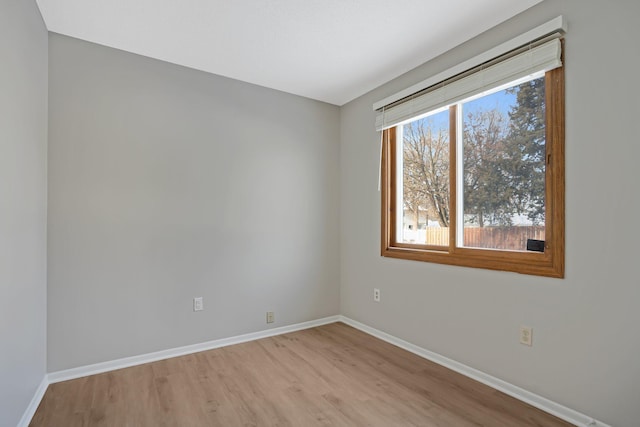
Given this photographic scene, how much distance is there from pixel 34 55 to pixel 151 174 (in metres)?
1.00

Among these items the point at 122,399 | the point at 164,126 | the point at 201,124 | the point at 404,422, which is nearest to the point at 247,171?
the point at 201,124

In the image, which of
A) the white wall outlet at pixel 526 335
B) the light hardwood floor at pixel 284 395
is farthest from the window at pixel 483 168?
the light hardwood floor at pixel 284 395

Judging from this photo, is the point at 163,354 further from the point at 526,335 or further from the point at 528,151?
the point at 528,151

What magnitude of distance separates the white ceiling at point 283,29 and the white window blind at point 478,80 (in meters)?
0.28

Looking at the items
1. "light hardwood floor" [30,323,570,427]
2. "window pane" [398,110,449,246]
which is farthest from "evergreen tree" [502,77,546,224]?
"light hardwood floor" [30,323,570,427]

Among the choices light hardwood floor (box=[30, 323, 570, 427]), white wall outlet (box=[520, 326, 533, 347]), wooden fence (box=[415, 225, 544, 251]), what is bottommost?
light hardwood floor (box=[30, 323, 570, 427])

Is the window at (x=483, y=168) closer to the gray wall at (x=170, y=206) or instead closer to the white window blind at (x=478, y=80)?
the white window blind at (x=478, y=80)

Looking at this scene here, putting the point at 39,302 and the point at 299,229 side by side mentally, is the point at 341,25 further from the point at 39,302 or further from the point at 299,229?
the point at 39,302

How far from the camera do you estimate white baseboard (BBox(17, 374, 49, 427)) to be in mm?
1776

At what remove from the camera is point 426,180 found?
2.89 m

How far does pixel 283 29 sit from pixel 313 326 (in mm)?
2806

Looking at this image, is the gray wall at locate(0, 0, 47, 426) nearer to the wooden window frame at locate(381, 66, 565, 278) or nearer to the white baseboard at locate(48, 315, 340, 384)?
the white baseboard at locate(48, 315, 340, 384)

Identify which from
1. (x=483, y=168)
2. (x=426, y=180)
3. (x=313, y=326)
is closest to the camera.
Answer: (x=483, y=168)

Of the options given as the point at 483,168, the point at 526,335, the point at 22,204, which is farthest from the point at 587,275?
the point at 22,204
